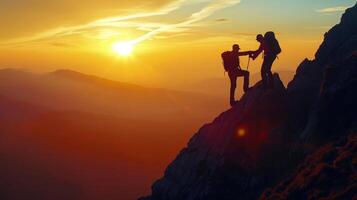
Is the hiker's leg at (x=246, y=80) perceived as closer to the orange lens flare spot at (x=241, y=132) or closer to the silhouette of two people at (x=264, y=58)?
the silhouette of two people at (x=264, y=58)

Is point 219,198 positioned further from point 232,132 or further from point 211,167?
point 232,132

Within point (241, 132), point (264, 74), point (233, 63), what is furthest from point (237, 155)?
point (233, 63)

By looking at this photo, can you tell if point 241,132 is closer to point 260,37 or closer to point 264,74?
point 264,74

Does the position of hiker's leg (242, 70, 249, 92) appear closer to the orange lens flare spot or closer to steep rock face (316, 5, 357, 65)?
the orange lens flare spot

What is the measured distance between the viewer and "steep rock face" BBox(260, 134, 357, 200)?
19.9 metres

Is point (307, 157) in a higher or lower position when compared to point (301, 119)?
lower

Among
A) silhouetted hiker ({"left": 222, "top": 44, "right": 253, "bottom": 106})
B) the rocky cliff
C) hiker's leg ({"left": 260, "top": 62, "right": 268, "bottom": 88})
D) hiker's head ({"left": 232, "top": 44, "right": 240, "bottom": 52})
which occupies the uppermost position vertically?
hiker's head ({"left": 232, "top": 44, "right": 240, "bottom": 52})

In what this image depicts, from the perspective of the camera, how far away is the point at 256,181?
27.1 metres

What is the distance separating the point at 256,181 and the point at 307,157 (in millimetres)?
3341

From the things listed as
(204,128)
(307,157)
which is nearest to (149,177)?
(204,128)

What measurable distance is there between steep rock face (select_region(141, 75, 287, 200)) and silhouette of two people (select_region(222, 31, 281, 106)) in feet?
2.89

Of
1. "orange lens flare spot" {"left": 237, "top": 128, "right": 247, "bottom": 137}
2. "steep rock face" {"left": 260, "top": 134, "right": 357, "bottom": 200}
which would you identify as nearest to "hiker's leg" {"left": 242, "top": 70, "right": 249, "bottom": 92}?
"orange lens flare spot" {"left": 237, "top": 128, "right": 247, "bottom": 137}

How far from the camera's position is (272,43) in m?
29.5

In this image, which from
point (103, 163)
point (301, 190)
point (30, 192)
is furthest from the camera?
point (103, 163)
